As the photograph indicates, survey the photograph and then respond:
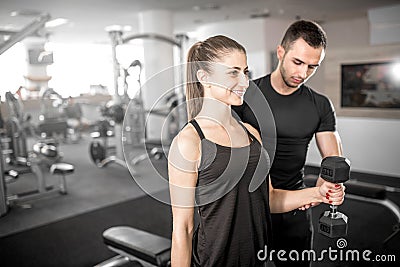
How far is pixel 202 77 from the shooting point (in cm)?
80

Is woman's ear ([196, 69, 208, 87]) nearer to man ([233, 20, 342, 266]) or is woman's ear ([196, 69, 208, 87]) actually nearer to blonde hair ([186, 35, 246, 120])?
blonde hair ([186, 35, 246, 120])

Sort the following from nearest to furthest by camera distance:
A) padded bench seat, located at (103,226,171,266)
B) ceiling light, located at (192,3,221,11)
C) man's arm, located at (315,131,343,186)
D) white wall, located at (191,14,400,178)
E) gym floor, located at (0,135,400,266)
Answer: man's arm, located at (315,131,343,186) < padded bench seat, located at (103,226,171,266) < gym floor, located at (0,135,400,266) < white wall, located at (191,14,400,178) < ceiling light, located at (192,3,221,11)

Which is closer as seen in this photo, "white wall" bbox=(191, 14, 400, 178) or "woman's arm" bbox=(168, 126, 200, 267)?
"woman's arm" bbox=(168, 126, 200, 267)

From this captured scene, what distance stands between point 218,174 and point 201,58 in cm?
26

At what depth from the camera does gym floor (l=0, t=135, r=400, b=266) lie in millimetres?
2309

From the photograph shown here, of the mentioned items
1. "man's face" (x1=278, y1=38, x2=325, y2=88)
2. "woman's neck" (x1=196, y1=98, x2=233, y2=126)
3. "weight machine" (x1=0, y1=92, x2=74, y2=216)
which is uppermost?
"man's face" (x1=278, y1=38, x2=325, y2=88)

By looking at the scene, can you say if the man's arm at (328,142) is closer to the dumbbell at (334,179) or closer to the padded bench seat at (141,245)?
the dumbbell at (334,179)

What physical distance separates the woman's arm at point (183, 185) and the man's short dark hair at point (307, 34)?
1.33ft

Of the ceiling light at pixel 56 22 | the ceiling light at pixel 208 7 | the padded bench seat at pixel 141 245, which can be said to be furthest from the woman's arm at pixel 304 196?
the ceiling light at pixel 56 22

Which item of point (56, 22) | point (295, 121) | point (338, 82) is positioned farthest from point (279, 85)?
point (56, 22)

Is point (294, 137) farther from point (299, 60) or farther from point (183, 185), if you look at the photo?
point (183, 185)

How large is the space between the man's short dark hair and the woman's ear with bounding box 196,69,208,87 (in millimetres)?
330

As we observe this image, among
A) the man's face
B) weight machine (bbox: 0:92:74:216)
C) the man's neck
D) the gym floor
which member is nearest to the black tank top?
the man's face

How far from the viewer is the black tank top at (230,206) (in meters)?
0.81
